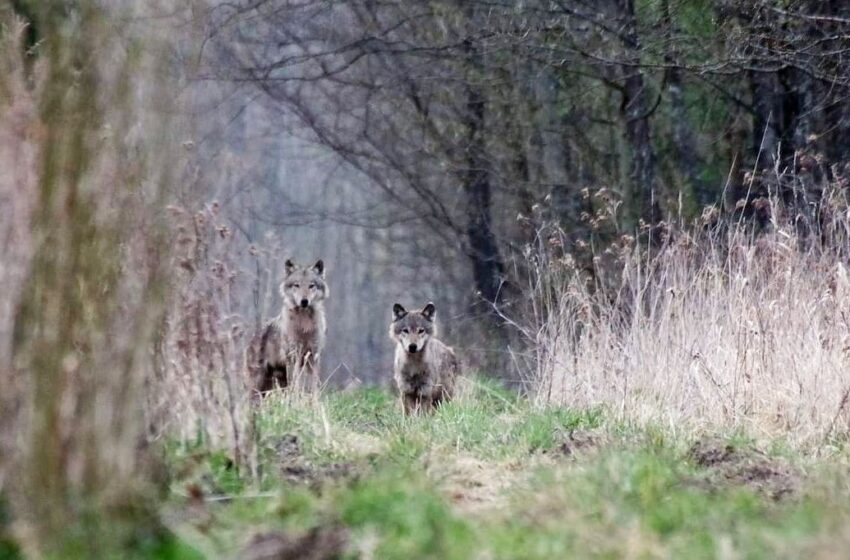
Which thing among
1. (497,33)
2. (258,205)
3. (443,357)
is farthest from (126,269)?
(258,205)

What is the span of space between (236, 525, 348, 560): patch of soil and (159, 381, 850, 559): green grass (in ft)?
0.33

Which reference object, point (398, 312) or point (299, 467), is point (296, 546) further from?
point (398, 312)

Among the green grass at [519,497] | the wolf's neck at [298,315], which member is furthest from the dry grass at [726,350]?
the wolf's neck at [298,315]

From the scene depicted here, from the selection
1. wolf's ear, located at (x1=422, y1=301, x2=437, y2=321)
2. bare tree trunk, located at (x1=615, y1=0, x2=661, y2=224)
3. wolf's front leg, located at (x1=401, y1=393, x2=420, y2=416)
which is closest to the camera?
wolf's front leg, located at (x1=401, y1=393, x2=420, y2=416)

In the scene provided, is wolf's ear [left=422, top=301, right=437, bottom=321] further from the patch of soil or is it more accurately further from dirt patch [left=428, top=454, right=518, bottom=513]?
the patch of soil

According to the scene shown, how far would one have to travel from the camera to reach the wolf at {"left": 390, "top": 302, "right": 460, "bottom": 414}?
13305mm

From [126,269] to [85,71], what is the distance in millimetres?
860

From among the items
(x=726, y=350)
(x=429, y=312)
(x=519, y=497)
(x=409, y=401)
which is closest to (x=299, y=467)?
(x=519, y=497)

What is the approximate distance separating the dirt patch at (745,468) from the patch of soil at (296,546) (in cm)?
234

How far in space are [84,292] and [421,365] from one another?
8.24 meters

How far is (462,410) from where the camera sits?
1028 cm

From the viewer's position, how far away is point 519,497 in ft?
20.1

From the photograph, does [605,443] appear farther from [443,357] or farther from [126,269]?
[443,357]

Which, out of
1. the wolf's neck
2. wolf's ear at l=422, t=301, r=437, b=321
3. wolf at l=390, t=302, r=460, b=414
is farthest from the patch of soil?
the wolf's neck
